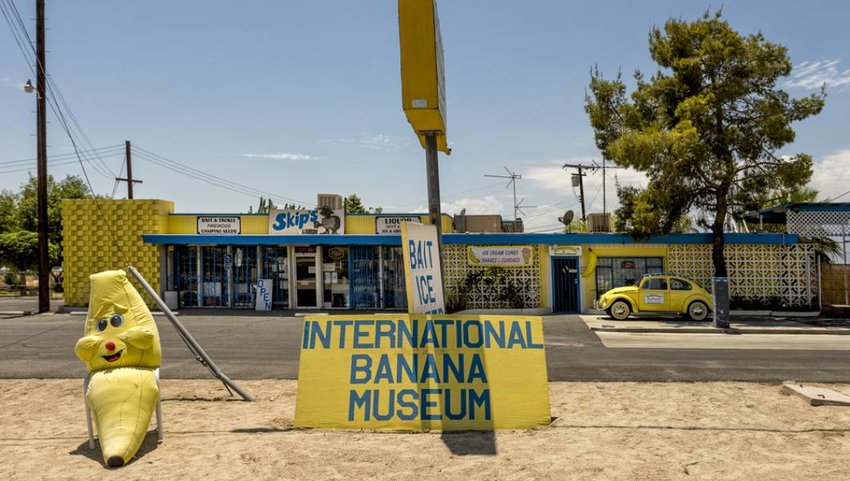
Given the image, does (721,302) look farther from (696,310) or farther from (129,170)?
(129,170)

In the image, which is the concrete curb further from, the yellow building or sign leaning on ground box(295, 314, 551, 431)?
sign leaning on ground box(295, 314, 551, 431)

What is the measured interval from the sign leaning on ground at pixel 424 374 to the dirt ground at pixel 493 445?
0.28m

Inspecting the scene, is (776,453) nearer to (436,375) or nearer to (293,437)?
(436,375)

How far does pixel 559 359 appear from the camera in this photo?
513 inches

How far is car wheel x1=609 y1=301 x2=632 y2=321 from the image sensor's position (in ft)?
69.9

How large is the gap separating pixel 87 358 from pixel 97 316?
0.61 m

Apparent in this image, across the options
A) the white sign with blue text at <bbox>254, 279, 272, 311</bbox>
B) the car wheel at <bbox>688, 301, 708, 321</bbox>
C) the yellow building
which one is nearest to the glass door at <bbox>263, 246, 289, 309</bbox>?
the yellow building

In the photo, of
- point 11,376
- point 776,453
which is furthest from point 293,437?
point 11,376

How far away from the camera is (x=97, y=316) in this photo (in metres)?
8.15

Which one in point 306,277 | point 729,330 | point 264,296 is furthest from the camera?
point 306,277

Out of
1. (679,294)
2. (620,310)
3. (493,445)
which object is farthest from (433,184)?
(679,294)

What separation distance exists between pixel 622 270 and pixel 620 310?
361cm

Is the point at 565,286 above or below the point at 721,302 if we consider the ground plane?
above

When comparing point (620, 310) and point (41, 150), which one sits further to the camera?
point (41, 150)
